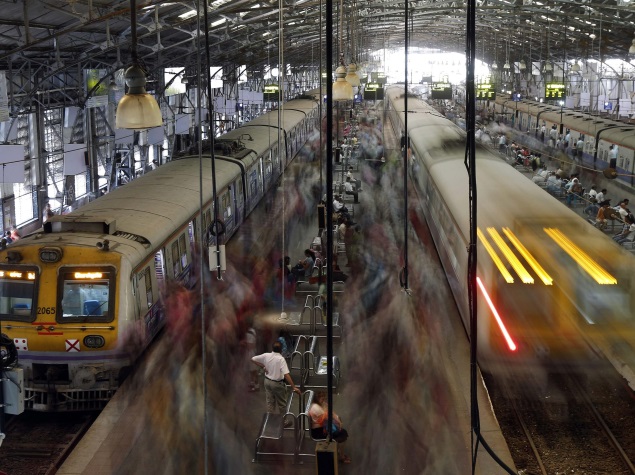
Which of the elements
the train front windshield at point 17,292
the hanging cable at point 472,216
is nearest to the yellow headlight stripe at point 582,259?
the hanging cable at point 472,216

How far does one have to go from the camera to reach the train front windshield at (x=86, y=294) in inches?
433

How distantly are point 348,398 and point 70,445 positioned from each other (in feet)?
12.3

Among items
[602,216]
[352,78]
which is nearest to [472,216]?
[352,78]

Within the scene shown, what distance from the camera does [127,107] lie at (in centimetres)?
759

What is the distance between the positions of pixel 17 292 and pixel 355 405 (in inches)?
191

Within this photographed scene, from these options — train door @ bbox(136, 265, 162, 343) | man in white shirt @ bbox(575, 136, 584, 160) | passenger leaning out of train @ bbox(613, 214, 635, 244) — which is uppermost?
man in white shirt @ bbox(575, 136, 584, 160)

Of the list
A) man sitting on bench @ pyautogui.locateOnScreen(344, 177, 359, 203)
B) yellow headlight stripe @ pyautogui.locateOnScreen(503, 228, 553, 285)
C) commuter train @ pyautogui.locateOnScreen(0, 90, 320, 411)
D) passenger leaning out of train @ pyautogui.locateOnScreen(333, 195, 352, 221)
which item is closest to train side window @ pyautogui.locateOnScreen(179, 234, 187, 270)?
commuter train @ pyautogui.locateOnScreen(0, 90, 320, 411)

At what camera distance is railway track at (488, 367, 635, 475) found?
10062mm

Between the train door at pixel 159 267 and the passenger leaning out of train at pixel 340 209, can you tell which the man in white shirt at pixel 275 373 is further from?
the passenger leaning out of train at pixel 340 209

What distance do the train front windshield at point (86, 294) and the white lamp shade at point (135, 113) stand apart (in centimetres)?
385

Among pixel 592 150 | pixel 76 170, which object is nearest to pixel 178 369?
pixel 76 170

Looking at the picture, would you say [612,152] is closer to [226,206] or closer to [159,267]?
[226,206]

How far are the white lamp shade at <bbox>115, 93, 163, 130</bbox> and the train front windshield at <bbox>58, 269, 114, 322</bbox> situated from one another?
3.85 meters

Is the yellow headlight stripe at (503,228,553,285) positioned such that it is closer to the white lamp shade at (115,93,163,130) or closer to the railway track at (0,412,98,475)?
the white lamp shade at (115,93,163,130)
